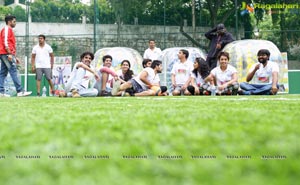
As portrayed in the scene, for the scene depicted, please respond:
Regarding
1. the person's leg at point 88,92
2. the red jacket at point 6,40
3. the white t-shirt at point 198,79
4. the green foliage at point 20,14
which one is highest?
the green foliage at point 20,14

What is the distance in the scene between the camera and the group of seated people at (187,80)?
26.3 ft

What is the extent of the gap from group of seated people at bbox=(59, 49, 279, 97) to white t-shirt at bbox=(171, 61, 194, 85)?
75 millimetres

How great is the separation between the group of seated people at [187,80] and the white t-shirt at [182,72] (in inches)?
2.9

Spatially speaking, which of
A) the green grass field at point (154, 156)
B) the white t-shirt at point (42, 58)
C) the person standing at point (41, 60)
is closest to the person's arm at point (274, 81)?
the person standing at point (41, 60)

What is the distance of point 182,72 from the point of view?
9.11 metres

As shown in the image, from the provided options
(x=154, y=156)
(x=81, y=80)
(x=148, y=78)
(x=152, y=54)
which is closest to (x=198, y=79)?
(x=148, y=78)

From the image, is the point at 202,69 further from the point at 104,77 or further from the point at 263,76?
the point at 104,77

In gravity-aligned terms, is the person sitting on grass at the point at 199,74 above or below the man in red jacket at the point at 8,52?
below

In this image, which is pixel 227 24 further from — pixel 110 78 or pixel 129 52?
pixel 110 78

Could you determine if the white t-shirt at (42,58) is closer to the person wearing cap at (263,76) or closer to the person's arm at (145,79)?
the person's arm at (145,79)

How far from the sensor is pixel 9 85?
12516mm

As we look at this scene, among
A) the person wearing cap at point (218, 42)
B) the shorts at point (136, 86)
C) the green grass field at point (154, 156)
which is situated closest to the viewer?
the green grass field at point (154, 156)

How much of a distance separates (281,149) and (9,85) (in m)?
12.0

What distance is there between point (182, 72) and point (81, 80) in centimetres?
202
